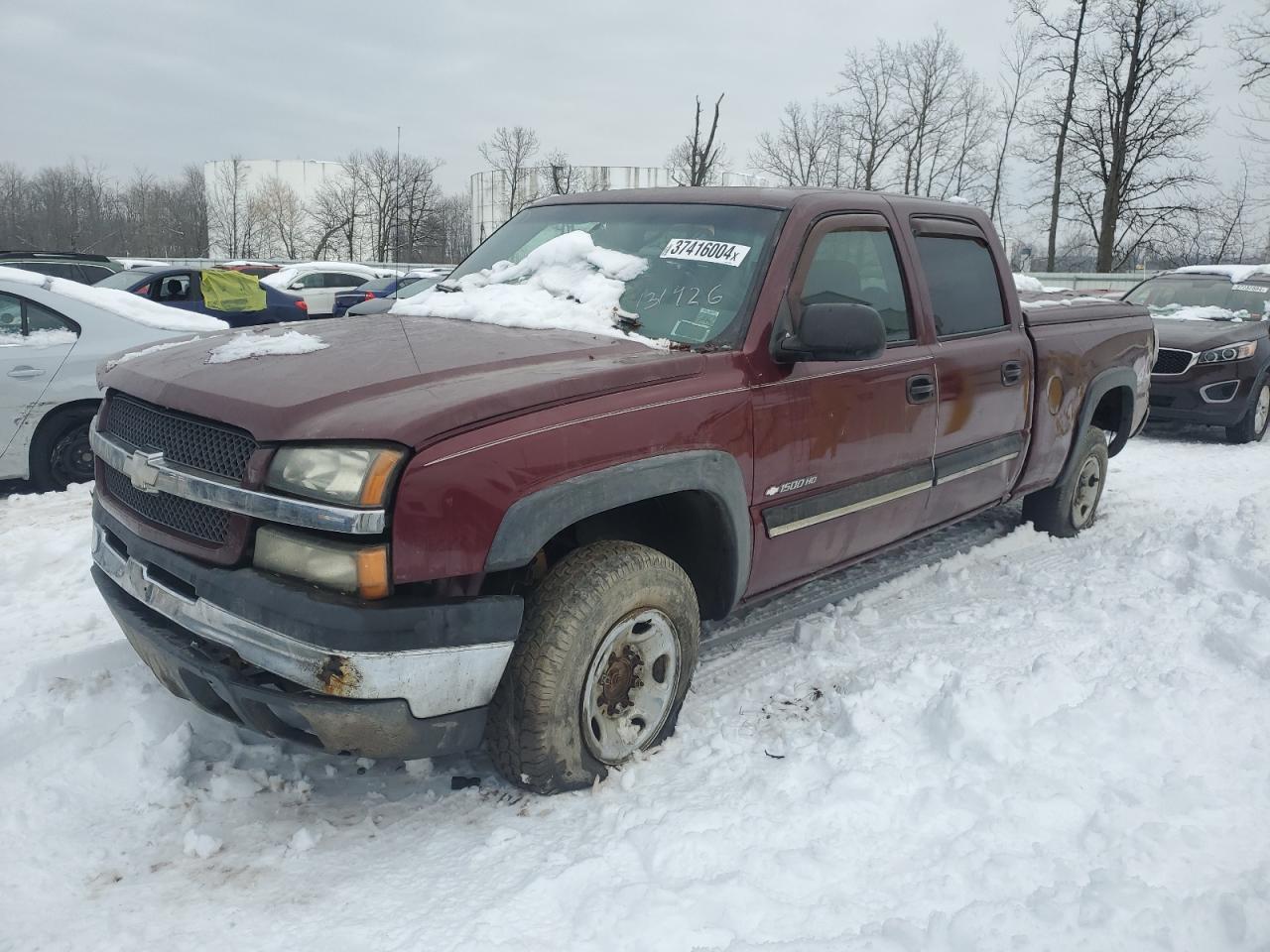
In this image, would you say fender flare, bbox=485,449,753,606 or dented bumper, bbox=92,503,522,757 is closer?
dented bumper, bbox=92,503,522,757

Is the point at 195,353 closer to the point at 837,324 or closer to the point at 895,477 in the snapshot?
the point at 837,324

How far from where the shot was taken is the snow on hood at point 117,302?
21.4 feet

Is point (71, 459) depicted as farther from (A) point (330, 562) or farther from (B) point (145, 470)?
(A) point (330, 562)

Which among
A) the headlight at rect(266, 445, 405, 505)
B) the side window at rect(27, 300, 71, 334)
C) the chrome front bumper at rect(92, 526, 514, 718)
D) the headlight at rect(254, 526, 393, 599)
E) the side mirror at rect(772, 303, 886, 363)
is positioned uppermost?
the side mirror at rect(772, 303, 886, 363)

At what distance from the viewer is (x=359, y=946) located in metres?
2.27

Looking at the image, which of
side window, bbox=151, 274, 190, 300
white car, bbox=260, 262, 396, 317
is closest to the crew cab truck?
side window, bbox=151, 274, 190, 300

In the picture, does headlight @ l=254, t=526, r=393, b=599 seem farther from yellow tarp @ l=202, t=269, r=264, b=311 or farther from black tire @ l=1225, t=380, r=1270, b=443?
yellow tarp @ l=202, t=269, r=264, b=311

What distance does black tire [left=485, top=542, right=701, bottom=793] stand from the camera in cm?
262

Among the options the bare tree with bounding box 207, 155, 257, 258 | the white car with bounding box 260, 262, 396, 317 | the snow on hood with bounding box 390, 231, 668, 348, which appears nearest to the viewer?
the snow on hood with bounding box 390, 231, 668, 348

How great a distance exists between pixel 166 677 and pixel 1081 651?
329cm

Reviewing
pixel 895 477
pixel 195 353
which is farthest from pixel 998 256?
pixel 195 353

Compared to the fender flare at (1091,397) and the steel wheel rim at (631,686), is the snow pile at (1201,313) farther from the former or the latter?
the steel wheel rim at (631,686)

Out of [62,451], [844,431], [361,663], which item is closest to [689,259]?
[844,431]

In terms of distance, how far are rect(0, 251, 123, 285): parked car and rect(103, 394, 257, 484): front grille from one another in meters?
15.0
